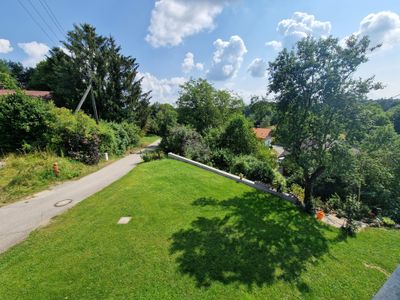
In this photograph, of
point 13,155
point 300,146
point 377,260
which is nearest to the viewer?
point 377,260

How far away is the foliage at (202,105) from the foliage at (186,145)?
289 inches

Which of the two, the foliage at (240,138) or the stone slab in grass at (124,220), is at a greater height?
the foliage at (240,138)

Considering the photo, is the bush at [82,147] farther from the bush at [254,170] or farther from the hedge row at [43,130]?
the bush at [254,170]

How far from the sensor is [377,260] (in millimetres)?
4973

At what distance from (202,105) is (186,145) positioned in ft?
32.6

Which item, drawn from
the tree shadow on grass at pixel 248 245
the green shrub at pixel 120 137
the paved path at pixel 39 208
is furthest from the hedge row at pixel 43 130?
the tree shadow on grass at pixel 248 245

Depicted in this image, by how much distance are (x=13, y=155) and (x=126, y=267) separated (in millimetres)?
11749

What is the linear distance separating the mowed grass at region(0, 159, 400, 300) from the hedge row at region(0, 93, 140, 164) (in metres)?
6.99

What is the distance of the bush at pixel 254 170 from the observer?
9.96 m

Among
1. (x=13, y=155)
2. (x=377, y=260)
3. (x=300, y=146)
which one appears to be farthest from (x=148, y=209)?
(x=13, y=155)

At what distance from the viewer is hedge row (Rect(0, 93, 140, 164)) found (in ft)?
36.8

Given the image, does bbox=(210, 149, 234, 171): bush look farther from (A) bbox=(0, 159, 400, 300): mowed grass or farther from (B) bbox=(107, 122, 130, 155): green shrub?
(B) bbox=(107, 122, 130, 155): green shrub

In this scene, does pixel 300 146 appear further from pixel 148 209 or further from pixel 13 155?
pixel 13 155

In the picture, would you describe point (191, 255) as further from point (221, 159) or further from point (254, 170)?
point (221, 159)
